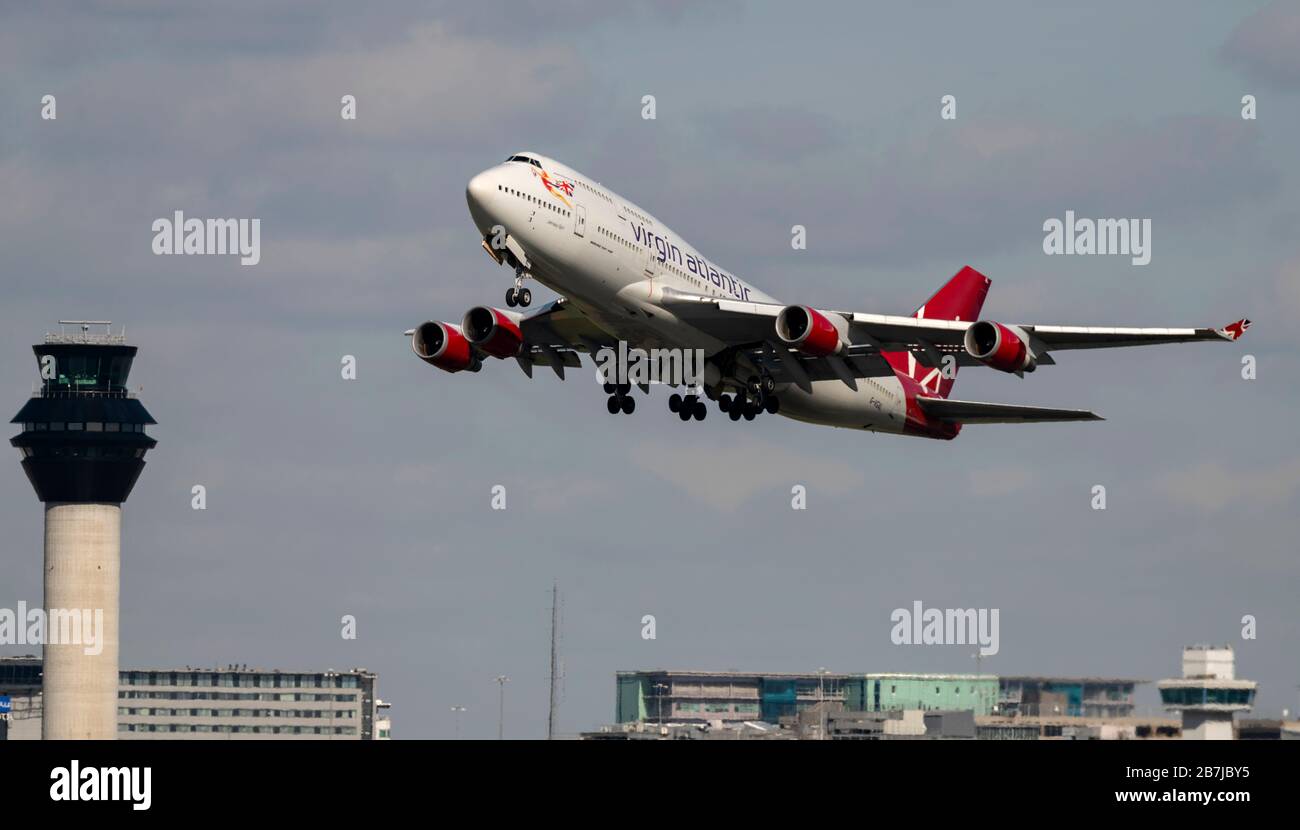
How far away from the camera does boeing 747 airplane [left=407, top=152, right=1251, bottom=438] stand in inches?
2576

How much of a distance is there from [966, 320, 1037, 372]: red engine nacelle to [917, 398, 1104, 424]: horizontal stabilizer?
36.5 feet

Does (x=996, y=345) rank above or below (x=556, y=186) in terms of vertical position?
below

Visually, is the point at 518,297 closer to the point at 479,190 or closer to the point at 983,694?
the point at 479,190

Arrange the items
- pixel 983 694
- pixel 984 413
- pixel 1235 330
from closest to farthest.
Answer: pixel 1235 330
pixel 984 413
pixel 983 694

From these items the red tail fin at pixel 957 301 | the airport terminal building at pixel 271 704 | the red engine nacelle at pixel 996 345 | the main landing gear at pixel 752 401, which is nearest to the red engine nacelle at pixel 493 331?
the main landing gear at pixel 752 401

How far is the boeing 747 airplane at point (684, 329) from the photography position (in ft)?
215

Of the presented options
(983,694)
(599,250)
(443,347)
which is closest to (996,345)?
(599,250)

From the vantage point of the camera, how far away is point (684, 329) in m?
70.8

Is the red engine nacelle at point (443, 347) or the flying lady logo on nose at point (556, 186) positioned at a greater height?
the flying lady logo on nose at point (556, 186)

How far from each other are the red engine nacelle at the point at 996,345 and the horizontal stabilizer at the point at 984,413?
36.5 ft

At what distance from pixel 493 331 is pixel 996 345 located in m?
18.7

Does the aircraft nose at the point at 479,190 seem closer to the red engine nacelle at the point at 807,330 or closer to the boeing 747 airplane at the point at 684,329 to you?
the boeing 747 airplane at the point at 684,329

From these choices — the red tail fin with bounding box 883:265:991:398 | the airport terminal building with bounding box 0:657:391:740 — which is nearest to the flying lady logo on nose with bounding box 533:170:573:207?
the red tail fin with bounding box 883:265:991:398
